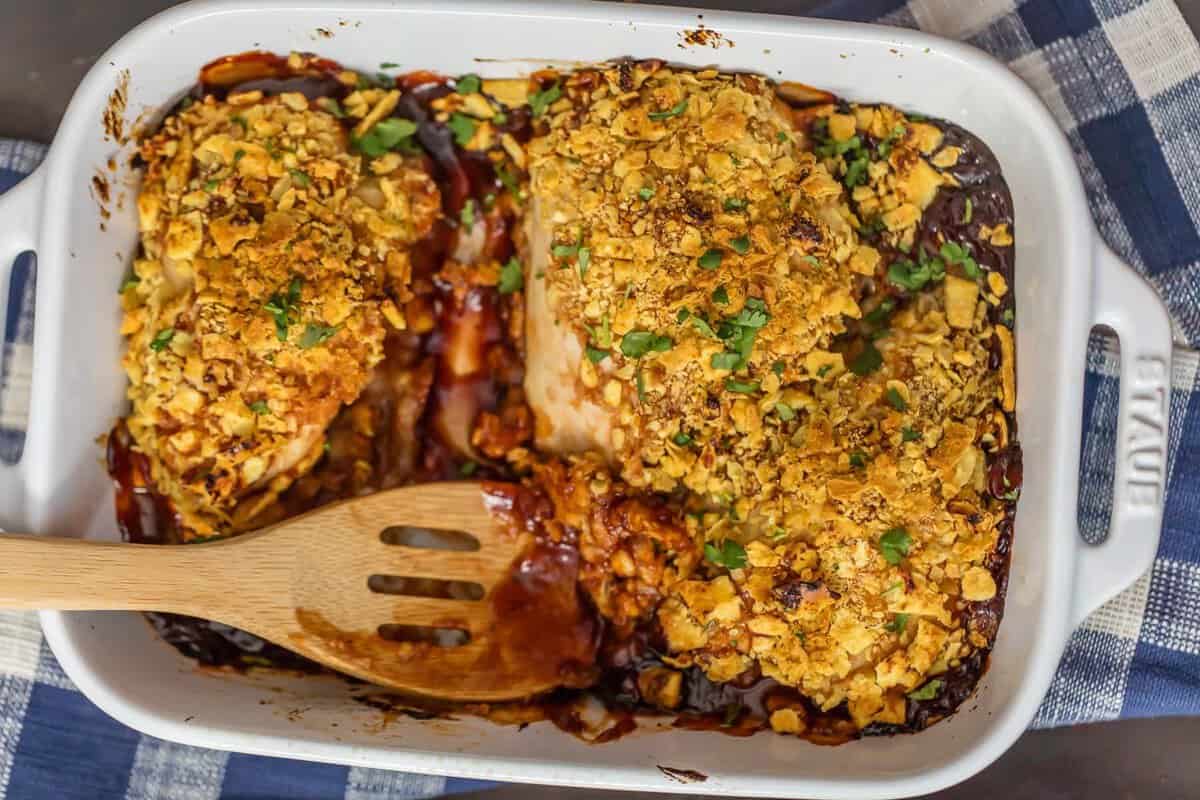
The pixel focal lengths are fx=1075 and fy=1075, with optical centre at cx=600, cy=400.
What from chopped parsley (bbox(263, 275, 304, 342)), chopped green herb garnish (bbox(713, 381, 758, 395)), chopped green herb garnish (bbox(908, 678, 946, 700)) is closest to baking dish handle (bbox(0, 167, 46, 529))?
chopped parsley (bbox(263, 275, 304, 342))

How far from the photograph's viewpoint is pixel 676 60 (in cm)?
213

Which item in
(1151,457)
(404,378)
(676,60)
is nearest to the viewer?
(1151,457)

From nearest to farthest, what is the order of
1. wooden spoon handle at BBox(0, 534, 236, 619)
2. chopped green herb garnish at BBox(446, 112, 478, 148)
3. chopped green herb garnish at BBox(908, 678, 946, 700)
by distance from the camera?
wooden spoon handle at BBox(0, 534, 236, 619)
chopped green herb garnish at BBox(908, 678, 946, 700)
chopped green herb garnish at BBox(446, 112, 478, 148)

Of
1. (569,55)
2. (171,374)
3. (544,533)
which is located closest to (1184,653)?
(544,533)

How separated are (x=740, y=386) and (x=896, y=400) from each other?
11.9 inches

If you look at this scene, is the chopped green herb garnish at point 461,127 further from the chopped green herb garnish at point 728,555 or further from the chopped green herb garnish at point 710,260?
the chopped green herb garnish at point 728,555

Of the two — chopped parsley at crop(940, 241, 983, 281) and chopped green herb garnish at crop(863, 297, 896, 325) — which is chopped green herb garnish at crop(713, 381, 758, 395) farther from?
chopped parsley at crop(940, 241, 983, 281)

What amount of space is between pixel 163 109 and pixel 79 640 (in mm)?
1054

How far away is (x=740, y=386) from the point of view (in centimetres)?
208

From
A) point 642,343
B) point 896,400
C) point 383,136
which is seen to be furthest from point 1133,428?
point 383,136

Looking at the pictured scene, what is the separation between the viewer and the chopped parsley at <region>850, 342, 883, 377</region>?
2.14m

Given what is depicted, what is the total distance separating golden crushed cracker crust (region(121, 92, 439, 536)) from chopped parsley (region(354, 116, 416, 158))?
4 centimetres

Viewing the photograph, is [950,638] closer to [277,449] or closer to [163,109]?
[277,449]

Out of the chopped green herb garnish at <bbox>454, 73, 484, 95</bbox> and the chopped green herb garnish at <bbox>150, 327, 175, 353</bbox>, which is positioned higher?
the chopped green herb garnish at <bbox>454, 73, 484, 95</bbox>
